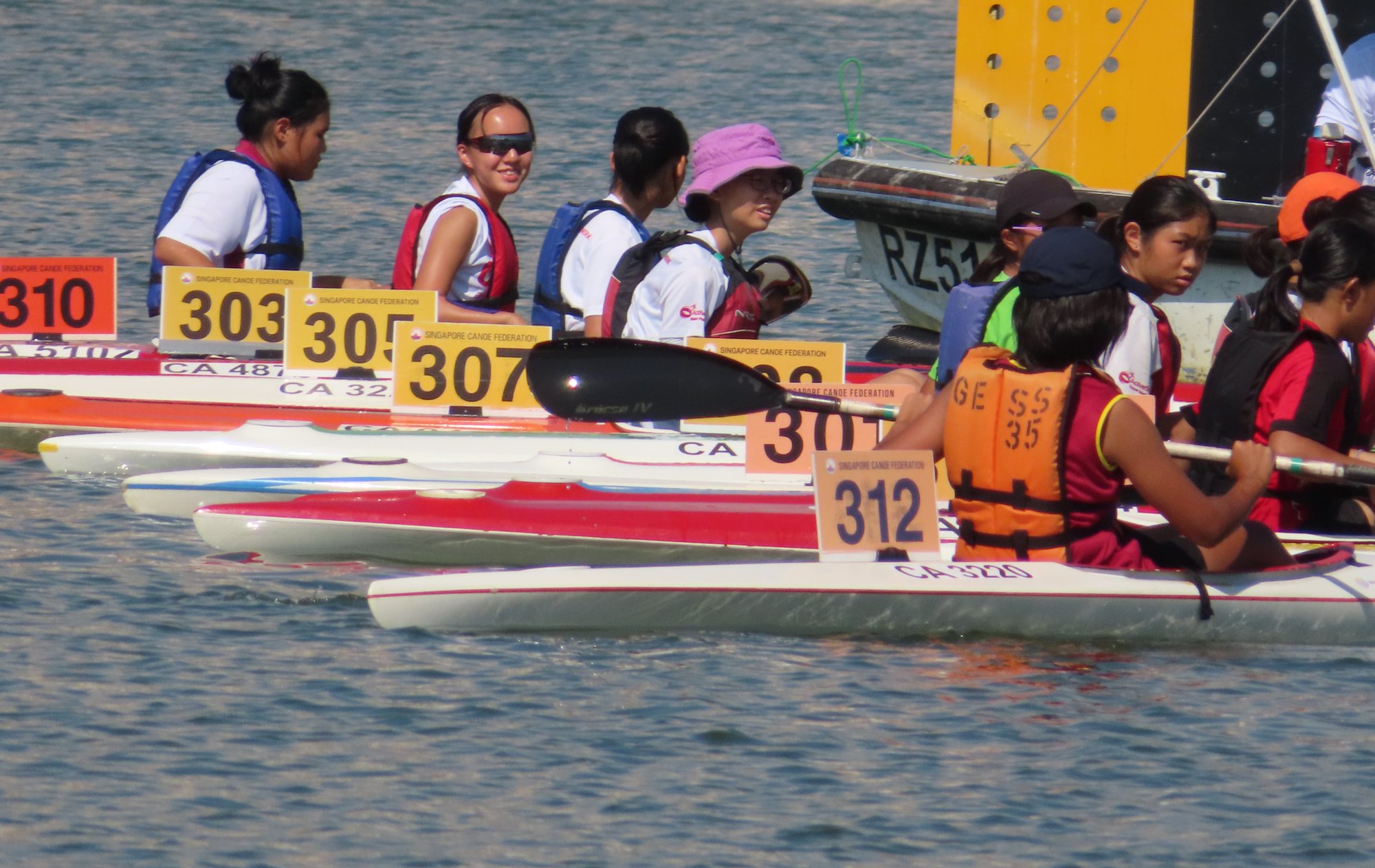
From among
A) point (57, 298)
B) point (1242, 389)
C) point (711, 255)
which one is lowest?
Result: point (57, 298)

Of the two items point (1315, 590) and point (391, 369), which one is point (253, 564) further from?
point (1315, 590)

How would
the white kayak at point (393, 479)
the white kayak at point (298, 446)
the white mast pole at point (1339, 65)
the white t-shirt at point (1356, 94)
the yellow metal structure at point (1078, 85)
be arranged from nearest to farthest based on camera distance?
the white kayak at point (393, 479), the white mast pole at point (1339, 65), the white kayak at point (298, 446), the white t-shirt at point (1356, 94), the yellow metal structure at point (1078, 85)

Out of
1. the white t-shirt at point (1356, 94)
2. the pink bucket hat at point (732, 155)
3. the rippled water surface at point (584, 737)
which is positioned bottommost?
the rippled water surface at point (584, 737)

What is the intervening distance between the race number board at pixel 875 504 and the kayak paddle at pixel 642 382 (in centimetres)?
64

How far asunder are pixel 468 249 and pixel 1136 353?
8.77 ft

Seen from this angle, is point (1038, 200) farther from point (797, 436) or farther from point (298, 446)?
point (298, 446)

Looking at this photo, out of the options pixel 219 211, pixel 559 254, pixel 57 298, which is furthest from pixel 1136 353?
pixel 57 298

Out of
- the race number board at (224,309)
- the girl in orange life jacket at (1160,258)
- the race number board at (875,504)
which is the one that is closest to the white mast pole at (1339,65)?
the girl in orange life jacket at (1160,258)

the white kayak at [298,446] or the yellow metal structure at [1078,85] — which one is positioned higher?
the yellow metal structure at [1078,85]

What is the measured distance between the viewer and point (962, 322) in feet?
17.7

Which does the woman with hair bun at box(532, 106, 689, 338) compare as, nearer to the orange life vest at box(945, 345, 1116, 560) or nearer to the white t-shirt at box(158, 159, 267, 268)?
the white t-shirt at box(158, 159, 267, 268)

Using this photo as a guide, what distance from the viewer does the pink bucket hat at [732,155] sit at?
5887 mm

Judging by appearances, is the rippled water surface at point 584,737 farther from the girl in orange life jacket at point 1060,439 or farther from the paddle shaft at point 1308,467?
the paddle shaft at point 1308,467

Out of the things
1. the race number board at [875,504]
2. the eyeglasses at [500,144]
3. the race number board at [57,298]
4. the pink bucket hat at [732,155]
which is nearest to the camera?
the race number board at [875,504]
